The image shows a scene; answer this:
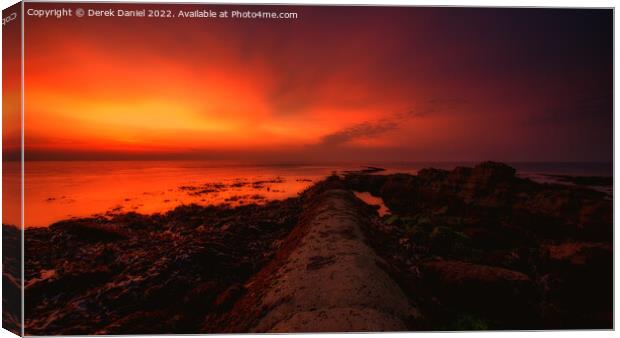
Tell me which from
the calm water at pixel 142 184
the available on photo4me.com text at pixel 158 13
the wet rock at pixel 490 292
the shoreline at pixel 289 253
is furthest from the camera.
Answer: the calm water at pixel 142 184

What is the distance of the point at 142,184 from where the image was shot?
649cm

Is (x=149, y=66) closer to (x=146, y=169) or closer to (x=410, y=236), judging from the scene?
(x=146, y=169)

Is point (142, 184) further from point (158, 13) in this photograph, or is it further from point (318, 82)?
point (318, 82)

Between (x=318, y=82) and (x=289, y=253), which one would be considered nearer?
(x=289, y=253)

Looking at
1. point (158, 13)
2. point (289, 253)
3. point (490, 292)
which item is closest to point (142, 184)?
point (158, 13)

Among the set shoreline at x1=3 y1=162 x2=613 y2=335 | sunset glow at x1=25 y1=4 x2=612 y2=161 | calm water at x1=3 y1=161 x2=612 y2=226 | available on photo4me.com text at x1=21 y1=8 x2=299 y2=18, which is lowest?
shoreline at x1=3 y1=162 x2=613 y2=335

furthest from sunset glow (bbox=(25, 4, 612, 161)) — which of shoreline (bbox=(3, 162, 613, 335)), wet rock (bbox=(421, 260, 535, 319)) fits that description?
wet rock (bbox=(421, 260, 535, 319))

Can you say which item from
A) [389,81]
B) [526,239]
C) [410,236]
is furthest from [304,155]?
[526,239]

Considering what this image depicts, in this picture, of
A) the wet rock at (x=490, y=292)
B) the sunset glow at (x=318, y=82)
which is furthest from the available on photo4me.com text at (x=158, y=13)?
the wet rock at (x=490, y=292)

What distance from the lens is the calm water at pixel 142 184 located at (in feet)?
14.1

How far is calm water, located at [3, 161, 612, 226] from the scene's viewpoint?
4.31m

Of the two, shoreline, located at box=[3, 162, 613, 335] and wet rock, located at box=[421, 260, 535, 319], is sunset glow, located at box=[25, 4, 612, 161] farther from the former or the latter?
wet rock, located at box=[421, 260, 535, 319]

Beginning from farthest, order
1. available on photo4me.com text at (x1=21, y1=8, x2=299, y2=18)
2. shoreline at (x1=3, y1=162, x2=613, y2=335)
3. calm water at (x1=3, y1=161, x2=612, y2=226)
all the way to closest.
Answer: calm water at (x1=3, y1=161, x2=612, y2=226), available on photo4me.com text at (x1=21, y1=8, x2=299, y2=18), shoreline at (x1=3, y1=162, x2=613, y2=335)

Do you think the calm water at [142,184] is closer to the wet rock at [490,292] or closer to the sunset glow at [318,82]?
the sunset glow at [318,82]
